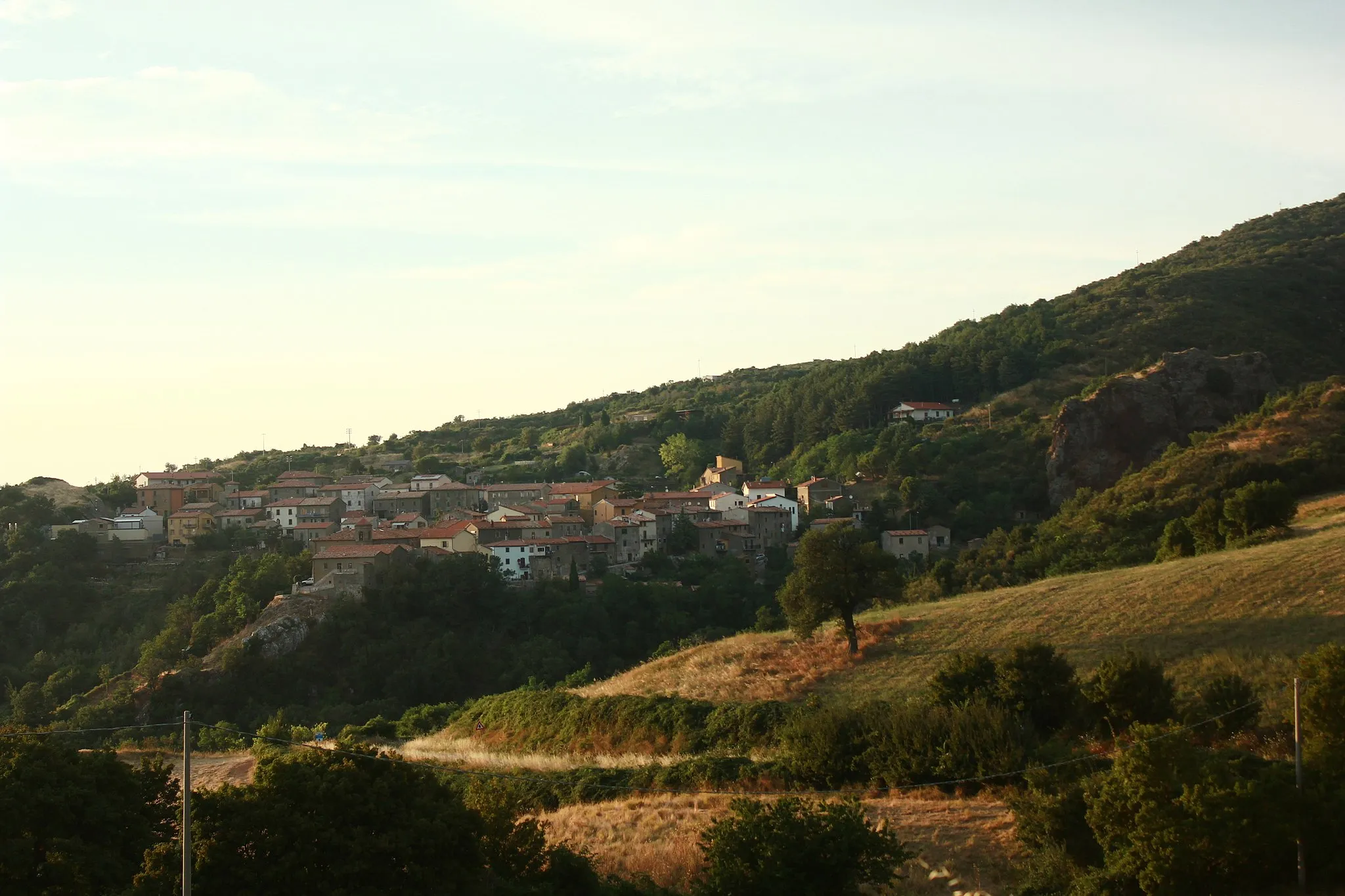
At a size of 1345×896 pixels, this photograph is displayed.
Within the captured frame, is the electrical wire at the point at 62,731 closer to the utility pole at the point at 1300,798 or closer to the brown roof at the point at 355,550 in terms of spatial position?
the brown roof at the point at 355,550

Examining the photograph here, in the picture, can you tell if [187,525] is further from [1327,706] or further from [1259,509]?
[1327,706]

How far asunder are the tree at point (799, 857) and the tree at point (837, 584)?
18.2m

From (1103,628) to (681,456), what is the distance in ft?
211

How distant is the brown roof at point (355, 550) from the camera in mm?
59750

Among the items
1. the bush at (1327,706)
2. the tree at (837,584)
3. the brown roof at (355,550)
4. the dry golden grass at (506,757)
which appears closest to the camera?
the bush at (1327,706)

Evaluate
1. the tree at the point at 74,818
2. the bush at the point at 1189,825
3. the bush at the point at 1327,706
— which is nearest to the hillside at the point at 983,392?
the bush at the point at 1327,706

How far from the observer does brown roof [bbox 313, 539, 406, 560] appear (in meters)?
59.8

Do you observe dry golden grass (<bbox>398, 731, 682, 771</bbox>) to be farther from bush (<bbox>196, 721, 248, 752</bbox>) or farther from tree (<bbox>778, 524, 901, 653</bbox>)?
tree (<bbox>778, 524, 901, 653</bbox>)

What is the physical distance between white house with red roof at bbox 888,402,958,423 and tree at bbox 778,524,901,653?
4900cm

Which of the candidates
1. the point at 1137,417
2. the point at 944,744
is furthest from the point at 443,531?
the point at 944,744

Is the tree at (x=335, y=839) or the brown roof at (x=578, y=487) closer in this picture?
the tree at (x=335, y=839)

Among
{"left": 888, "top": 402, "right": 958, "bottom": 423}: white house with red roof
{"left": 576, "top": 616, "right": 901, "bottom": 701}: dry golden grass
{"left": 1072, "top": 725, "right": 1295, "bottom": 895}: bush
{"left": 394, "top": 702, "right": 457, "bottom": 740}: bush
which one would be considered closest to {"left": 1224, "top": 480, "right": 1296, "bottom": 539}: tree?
{"left": 576, "top": 616, "right": 901, "bottom": 701}: dry golden grass

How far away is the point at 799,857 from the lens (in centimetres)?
1598

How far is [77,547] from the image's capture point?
233ft
